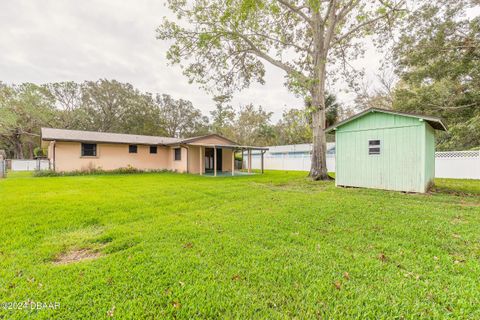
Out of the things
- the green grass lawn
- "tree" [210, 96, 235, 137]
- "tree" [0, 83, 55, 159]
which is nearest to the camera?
the green grass lawn

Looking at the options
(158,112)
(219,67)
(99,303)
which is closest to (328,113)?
(219,67)

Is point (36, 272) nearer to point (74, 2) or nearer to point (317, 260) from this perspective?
point (317, 260)

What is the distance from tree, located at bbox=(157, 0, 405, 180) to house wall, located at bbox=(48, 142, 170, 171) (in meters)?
7.53

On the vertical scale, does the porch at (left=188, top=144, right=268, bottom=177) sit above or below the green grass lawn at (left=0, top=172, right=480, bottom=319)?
above

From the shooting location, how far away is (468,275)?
2.34 metres

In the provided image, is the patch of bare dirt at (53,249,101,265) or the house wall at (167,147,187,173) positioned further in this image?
the house wall at (167,147,187,173)

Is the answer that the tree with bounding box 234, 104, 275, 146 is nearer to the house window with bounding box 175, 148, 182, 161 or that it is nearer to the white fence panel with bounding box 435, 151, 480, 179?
the house window with bounding box 175, 148, 182, 161

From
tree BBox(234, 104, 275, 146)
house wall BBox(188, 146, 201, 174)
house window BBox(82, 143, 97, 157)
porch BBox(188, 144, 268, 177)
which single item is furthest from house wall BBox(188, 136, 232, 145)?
tree BBox(234, 104, 275, 146)

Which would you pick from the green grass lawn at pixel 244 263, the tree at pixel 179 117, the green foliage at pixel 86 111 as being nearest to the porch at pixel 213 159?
the green grass lawn at pixel 244 263

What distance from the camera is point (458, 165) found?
1172 centimetres

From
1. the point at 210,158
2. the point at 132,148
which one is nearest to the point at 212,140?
the point at 210,158

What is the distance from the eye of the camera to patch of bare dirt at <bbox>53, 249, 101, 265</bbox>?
108 inches

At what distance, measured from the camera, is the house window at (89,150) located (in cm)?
1408

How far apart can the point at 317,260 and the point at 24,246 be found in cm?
426
